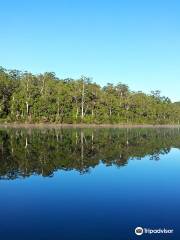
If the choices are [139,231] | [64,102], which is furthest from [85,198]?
[64,102]

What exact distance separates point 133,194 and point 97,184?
291 cm

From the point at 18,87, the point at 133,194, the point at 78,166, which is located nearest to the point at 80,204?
the point at 133,194

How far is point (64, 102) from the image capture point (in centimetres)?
10369

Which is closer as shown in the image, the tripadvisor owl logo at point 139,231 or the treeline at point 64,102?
the tripadvisor owl logo at point 139,231

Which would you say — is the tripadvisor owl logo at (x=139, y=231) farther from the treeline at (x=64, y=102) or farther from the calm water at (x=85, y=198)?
the treeline at (x=64, y=102)

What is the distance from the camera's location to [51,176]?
875 inches

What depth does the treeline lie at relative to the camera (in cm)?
9688

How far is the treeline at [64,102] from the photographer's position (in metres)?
96.9

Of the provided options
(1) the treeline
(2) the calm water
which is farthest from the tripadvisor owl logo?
(1) the treeline

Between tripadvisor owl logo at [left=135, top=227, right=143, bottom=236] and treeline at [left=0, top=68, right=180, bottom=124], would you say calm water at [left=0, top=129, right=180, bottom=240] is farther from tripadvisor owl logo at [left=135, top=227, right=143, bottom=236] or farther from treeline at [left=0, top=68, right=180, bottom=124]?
treeline at [left=0, top=68, right=180, bottom=124]

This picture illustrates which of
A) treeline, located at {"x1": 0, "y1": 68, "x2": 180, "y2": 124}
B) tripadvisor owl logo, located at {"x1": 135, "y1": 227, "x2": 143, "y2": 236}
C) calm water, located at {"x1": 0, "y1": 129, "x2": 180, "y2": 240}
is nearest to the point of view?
tripadvisor owl logo, located at {"x1": 135, "y1": 227, "x2": 143, "y2": 236}

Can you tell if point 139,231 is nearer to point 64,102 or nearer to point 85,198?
point 85,198

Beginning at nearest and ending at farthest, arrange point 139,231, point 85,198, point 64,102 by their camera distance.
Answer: point 139,231 < point 85,198 < point 64,102

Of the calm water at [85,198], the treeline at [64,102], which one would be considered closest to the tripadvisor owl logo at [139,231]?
the calm water at [85,198]
